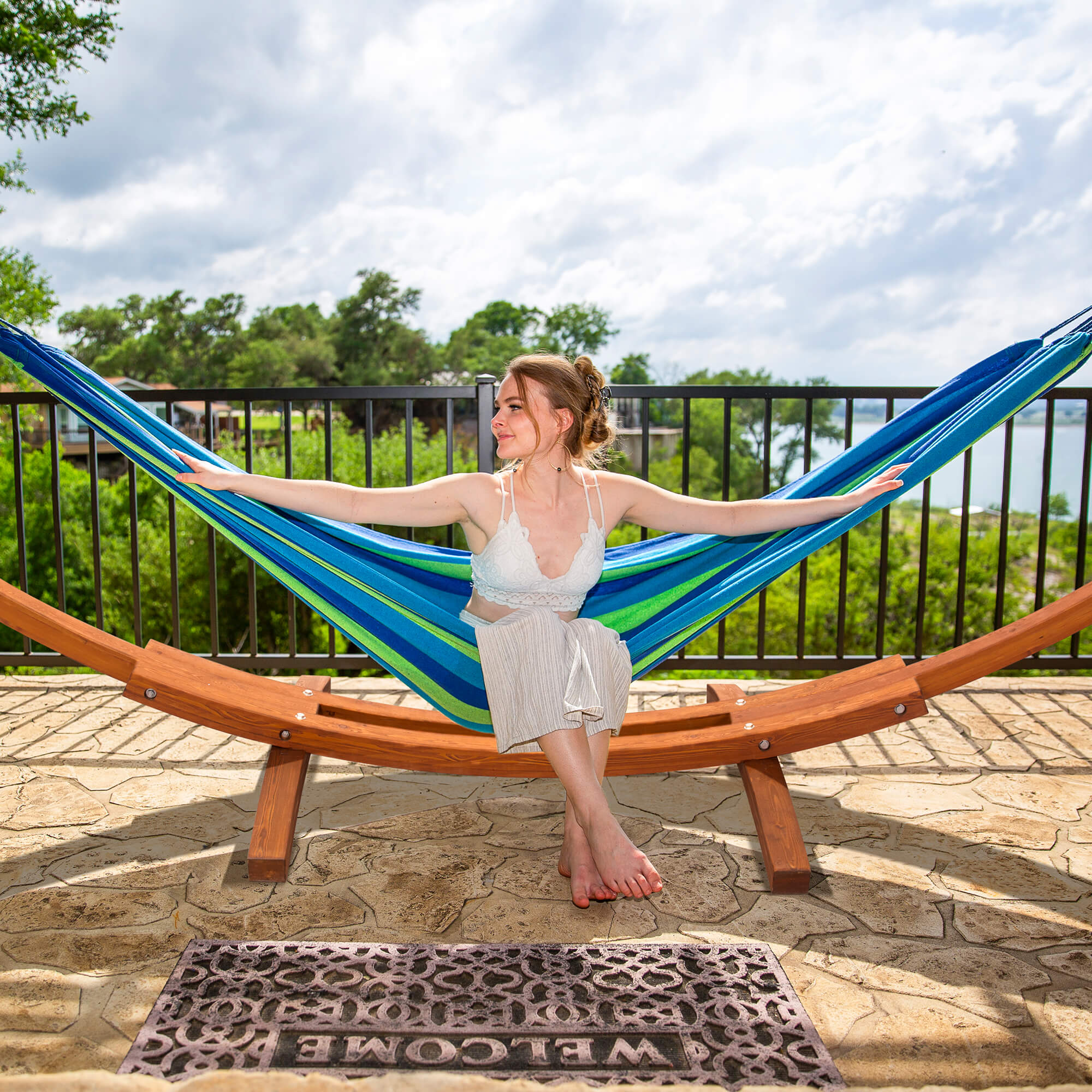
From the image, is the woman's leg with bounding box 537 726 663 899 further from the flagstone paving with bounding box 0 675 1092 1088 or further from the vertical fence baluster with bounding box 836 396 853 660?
the vertical fence baluster with bounding box 836 396 853 660

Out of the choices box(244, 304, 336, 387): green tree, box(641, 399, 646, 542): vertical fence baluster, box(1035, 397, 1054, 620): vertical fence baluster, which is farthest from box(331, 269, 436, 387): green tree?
box(1035, 397, 1054, 620): vertical fence baluster

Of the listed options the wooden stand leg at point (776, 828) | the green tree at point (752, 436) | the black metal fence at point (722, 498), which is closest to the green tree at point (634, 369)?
the black metal fence at point (722, 498)

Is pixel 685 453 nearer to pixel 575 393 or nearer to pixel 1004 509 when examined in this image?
pixel 575 393

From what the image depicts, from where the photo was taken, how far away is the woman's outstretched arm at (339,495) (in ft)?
5.49

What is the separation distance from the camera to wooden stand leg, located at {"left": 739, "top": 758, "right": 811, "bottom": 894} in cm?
164

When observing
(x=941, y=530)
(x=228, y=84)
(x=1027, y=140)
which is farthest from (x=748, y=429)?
(x=1027, y=140)

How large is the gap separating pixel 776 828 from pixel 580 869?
419 millimetres

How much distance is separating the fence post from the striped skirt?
3.73 ft

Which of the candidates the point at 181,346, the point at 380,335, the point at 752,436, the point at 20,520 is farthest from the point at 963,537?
the point at 181,346

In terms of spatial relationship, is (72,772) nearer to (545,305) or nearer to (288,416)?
(288,416)

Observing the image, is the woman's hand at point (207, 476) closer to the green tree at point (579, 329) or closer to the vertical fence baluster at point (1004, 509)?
the vertical fence baluster at point (1004, 509)

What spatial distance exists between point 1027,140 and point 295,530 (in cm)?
6890

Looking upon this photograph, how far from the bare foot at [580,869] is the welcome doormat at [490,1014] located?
0.44ft

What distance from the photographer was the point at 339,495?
1.69m
